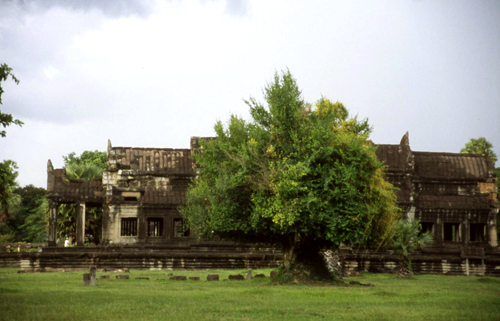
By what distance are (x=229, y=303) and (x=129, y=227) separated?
25.0 metres

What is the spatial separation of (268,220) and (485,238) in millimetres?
24829

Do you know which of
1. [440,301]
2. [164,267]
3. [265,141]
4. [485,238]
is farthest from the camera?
[485,238]

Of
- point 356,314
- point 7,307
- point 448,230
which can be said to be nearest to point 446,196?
point 448,230

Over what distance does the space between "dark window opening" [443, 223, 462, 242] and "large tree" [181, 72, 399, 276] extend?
19669mm

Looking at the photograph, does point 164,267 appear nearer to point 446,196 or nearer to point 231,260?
point 231,260

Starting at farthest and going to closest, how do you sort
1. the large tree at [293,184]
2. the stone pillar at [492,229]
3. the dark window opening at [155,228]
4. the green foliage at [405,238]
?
the dark window opening at [155,228] < the stone pillar at [492,229] < the green foliage at [405,238] < the large tree at [293,184]

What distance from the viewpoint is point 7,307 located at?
51.5ft

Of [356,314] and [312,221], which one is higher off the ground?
[312,221]

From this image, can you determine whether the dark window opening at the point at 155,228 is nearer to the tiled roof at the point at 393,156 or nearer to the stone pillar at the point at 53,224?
the stone pillar at the point at 53,224

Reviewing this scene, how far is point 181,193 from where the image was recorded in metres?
40.9

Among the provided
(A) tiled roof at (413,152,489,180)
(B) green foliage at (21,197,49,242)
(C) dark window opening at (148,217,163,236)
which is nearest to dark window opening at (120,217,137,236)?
(C) dark window opening at (148,217,163,236)

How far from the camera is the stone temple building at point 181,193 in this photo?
132ft

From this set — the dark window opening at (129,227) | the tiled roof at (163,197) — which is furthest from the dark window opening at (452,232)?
the dark window opening at (129,227)

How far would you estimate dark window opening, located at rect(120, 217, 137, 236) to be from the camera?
41062 millimetres
